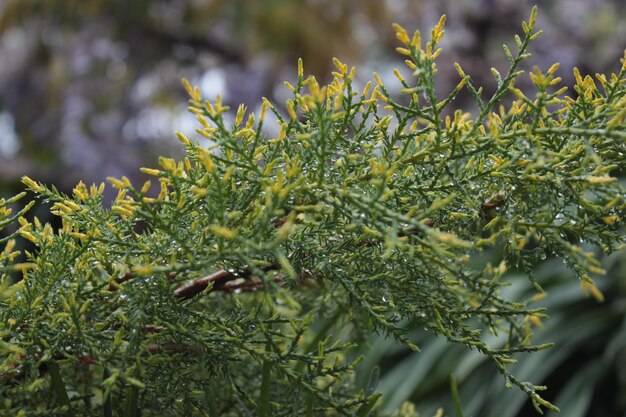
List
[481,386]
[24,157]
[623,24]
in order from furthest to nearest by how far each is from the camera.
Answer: [24,157] < [623,24] < [481,386]

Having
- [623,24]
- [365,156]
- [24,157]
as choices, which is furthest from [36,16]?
[365,156]

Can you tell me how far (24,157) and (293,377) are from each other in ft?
22.1

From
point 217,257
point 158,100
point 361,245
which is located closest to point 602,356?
point 361,245

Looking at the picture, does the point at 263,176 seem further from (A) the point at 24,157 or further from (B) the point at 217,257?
(A) the point at 24,157

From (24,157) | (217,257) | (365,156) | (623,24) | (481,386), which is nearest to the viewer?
(217,257)

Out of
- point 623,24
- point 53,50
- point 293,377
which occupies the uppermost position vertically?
point 53,50

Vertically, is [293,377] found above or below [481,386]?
above

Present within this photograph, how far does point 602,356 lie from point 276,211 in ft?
7.32

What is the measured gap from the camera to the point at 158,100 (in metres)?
7.12

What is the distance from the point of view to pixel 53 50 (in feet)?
21.3

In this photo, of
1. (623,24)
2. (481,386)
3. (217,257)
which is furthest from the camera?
(623,24)

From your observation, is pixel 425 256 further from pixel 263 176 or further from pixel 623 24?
pixel 623 24

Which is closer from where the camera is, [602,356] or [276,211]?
[276,211]

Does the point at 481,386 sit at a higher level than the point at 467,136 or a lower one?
lower
